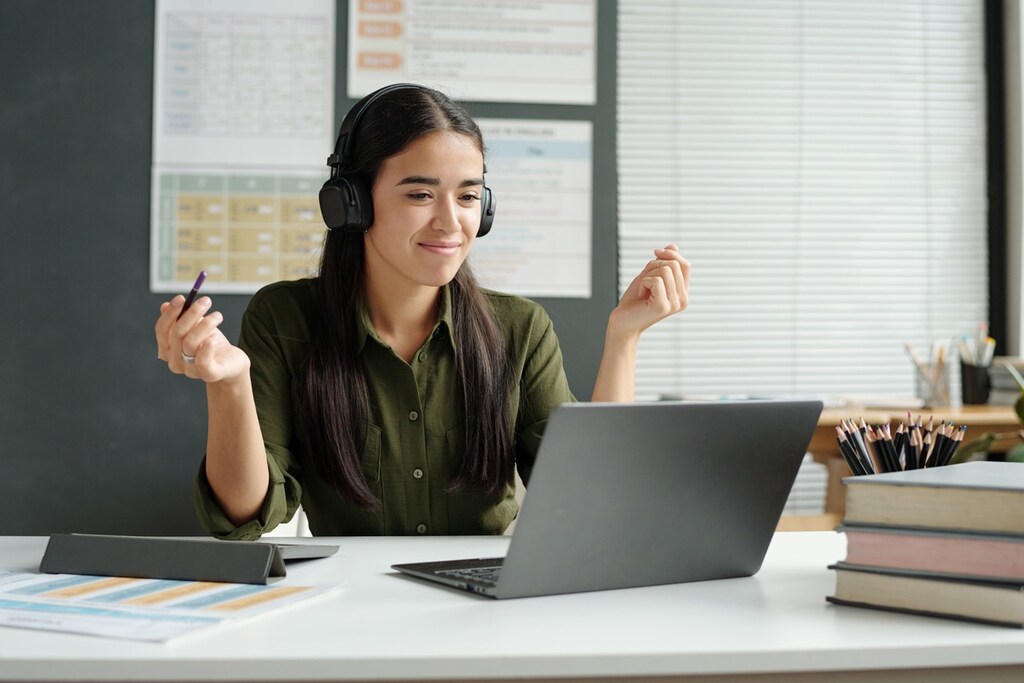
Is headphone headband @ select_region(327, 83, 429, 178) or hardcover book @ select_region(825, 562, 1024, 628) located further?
headphone headband @ select_region(327, 83, 429, 178)

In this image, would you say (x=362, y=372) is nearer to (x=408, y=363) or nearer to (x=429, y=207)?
(x=408, y=363)

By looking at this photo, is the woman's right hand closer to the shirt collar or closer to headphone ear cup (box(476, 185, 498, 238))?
the shirt collar

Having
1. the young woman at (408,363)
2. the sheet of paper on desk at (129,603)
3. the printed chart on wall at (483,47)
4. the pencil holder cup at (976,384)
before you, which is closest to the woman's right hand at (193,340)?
the sheet of paper on desk at (129,603)

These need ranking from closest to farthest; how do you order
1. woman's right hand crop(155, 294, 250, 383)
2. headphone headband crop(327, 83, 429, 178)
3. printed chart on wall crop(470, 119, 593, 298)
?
woman's right hand crop(155, 294, 250, 383) → headphone headband crop(327, 83, 429, 178) → printed chart on wall crop(470, 119, 593, 298)

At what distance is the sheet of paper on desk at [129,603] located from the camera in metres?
0.74

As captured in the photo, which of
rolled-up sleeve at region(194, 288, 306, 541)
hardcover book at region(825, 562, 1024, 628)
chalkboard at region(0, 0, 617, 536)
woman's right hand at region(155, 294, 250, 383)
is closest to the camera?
hardcover book at region(825, 562, 1024, 628)

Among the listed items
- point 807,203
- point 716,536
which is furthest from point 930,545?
point 807,203

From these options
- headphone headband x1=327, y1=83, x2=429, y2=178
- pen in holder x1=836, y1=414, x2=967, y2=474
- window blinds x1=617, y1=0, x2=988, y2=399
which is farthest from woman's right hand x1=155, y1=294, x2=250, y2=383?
window blinds x1=617, y1=0, x2=988, y2=399

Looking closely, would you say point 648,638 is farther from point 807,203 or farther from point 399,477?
point 807,203

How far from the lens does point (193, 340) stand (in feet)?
3.34

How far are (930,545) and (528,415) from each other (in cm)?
85

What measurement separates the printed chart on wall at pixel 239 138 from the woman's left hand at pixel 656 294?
4.38ft

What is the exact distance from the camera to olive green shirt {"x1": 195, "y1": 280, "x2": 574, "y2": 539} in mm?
1512

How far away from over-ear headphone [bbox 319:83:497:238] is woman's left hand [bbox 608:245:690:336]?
27 centimetres
